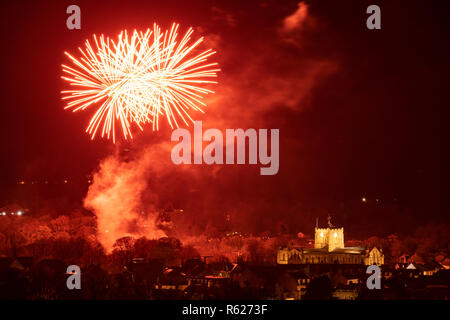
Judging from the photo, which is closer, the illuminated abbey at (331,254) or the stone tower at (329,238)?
the illuminated abbey at (331,254)

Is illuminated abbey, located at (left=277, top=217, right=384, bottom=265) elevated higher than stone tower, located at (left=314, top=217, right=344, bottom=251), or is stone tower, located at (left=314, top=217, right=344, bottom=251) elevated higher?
stone tower, located at (left=314, top=217, right=344, bottom=251)

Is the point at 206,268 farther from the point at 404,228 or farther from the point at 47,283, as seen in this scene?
the point at 404,228

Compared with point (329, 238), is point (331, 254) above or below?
below

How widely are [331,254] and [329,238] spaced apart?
5.29ft

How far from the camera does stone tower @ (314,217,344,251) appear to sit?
3334cm

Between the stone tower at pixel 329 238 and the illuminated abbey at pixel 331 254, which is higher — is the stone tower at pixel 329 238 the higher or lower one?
the higher one

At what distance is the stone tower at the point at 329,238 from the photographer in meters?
33.3

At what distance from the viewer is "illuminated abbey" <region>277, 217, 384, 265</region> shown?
3067 centimetres

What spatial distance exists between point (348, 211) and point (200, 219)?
892 cm

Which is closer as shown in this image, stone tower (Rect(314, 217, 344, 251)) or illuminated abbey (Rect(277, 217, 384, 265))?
illuminated abbey (Rect(277, 217, 384, 265))

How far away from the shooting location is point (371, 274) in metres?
24.6

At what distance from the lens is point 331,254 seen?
3192cm
